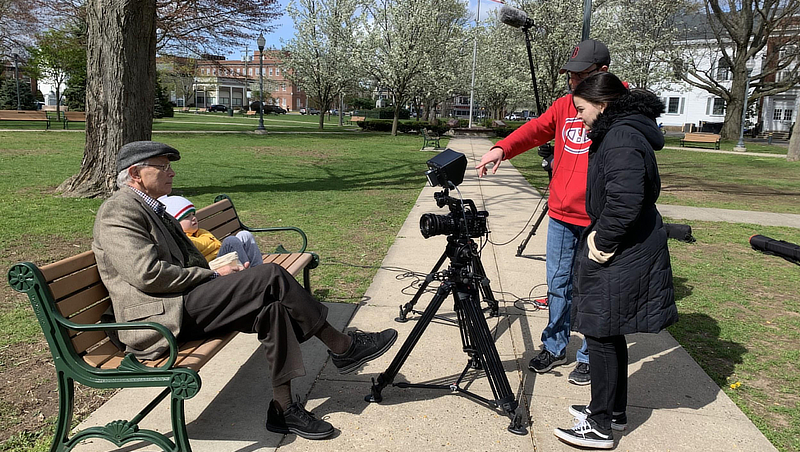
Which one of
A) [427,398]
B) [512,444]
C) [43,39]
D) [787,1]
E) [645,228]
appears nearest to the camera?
[645,228]

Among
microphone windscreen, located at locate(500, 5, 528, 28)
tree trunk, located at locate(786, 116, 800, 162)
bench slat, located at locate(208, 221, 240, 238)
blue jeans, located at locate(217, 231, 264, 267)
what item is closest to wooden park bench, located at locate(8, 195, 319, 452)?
blue jeans, located at locate(217, 231, 264, 267)

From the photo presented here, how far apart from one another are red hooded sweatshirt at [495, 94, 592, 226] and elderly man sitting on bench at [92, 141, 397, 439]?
62.9 inches

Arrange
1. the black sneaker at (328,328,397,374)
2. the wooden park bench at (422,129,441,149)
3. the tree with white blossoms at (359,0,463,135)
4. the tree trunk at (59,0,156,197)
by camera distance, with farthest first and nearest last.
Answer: the tree with white blossoms at (359,0,463,135)
the wooden park bench at (422,129,441,149)
the tree trunk at (59,0,156,197)
the black sneaker at (328,328,397,374)

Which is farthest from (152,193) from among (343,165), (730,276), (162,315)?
(343,165)

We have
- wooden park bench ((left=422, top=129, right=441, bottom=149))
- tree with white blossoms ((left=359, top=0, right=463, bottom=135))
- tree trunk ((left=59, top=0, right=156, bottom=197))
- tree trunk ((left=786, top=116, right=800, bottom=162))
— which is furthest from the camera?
tree with white blossoms ((left=359, top=0, right=463, bottom=135))

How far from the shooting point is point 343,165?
15719 mm

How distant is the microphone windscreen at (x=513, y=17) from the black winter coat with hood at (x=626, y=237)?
3003 mm

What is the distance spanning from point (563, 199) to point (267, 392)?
208 cm

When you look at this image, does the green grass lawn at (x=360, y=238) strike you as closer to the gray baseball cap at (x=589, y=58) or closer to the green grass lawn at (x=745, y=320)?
the green grass lawn at (x=745, y=320)

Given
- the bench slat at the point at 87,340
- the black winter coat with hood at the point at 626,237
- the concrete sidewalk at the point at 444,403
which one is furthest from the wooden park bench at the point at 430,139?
the bench slat at the point at 87,340

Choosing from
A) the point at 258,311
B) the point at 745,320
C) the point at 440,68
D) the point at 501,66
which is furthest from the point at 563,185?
the point at 501,66

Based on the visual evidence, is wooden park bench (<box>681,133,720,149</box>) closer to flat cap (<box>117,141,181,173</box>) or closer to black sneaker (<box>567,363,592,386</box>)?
black sneaker (<box>567,363,592,386</box>)

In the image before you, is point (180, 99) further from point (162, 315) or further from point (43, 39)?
point (162, 315)

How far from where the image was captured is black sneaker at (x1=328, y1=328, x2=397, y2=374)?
3.09 meters
